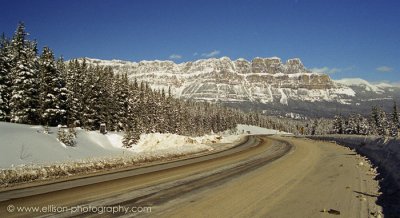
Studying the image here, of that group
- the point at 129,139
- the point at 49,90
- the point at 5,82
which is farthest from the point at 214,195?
the point at 5,82

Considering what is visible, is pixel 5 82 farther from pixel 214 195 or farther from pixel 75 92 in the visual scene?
pixel 214 195

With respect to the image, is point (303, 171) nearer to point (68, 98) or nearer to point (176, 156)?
point (176, 156)

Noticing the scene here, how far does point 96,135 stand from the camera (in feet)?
143

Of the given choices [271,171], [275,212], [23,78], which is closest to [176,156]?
[271,171]

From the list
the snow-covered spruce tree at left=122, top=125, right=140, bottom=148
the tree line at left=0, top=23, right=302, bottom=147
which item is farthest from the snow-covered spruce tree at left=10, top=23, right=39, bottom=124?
the snow-covered spruce tree at left=122, top=125, right=140, bottom=148

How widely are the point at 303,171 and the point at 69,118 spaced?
145ft

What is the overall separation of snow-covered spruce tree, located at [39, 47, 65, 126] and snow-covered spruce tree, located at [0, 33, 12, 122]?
4.79 meters

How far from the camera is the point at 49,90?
4597cm

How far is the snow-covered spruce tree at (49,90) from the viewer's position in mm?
45791

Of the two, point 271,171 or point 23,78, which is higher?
point 23,78

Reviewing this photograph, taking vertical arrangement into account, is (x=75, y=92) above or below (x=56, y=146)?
above

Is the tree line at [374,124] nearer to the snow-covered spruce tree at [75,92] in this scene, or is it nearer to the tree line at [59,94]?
the tree line at [59,94]

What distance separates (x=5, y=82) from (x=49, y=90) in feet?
24.8

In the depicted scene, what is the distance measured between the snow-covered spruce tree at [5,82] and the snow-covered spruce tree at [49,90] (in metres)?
4.79
